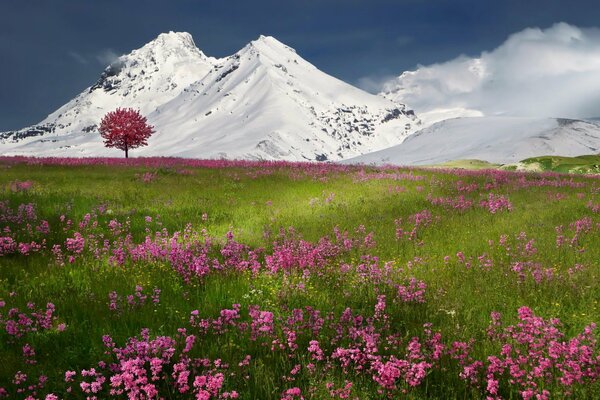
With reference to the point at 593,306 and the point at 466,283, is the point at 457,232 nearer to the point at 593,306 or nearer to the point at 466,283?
the point at 466,283

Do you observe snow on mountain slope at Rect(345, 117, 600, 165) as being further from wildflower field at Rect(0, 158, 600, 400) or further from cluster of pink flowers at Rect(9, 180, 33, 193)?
wildflower field at Rect(0, 158, 600, 400)

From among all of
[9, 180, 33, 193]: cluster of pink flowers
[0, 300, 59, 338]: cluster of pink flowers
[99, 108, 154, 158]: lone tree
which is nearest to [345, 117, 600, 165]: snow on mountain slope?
[99, 108, 154, 158]: lone tree

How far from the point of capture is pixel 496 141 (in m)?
144

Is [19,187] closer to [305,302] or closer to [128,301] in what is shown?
[128,301]

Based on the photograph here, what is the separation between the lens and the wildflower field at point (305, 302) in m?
3.33

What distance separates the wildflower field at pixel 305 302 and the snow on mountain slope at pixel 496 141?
8781cm

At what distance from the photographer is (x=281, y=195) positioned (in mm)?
14141

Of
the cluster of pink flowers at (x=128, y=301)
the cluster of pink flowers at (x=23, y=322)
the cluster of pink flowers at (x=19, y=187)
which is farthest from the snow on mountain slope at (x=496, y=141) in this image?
the cluster of pink flowers at (x=23, y=322)

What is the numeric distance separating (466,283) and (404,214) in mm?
5240

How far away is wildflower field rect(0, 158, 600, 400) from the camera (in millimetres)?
3326

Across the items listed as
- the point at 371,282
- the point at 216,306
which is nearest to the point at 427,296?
the point at 371,282

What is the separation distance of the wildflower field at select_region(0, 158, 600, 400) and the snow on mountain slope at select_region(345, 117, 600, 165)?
8781 centimetres

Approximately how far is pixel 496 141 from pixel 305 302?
512ft

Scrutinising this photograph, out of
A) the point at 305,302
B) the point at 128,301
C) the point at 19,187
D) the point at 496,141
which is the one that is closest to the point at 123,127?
the point at 19,187
